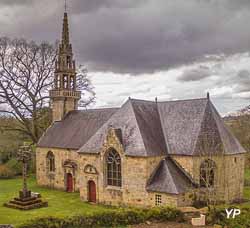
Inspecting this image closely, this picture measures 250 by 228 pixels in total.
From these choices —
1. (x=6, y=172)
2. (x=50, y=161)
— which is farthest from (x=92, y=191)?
(x=6, y=172)

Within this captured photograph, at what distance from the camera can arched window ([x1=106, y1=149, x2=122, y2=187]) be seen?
28.3 metres

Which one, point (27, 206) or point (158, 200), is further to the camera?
point (27, 206)

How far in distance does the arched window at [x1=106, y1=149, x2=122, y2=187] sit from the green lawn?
2.13 m

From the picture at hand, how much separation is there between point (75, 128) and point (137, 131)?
38.5 ft

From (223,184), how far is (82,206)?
11.0 meters

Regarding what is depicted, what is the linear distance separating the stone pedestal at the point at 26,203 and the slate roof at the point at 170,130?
5284 mm

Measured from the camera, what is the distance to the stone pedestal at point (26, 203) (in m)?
27.9

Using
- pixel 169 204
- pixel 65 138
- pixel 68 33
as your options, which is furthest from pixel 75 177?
pixel 68 33

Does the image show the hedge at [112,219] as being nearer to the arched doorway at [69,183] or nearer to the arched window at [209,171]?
the arched window at [209,171]

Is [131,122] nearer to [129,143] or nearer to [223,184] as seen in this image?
[129,143]

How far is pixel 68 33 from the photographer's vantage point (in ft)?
135

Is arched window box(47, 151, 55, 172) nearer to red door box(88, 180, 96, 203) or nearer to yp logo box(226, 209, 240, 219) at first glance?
red door box(88, 180, 96, 203)

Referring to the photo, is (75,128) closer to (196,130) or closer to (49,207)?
(49,207)

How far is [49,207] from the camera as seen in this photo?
2861 centimetres
